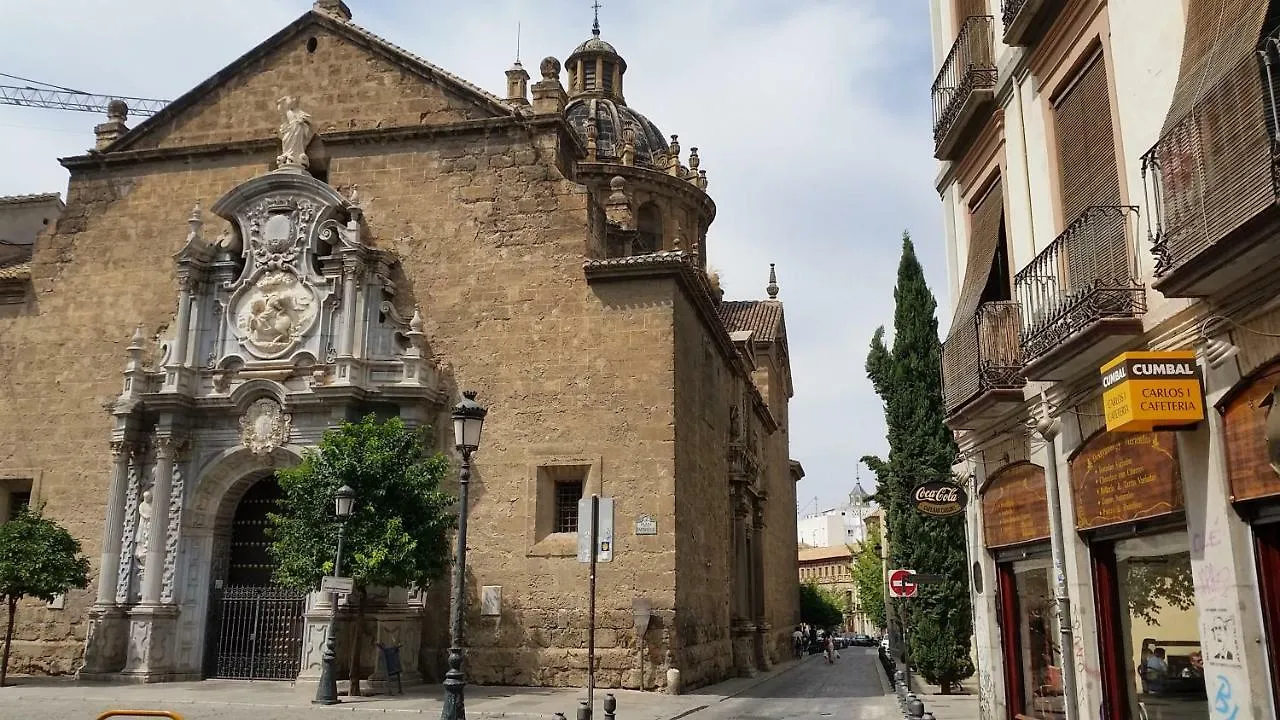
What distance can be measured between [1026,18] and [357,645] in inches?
546

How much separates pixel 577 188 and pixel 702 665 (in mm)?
9687

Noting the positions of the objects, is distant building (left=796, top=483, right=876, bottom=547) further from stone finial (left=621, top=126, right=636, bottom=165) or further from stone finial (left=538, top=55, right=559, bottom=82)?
stone finial (left=538, top=55, right=559, bottom=82)

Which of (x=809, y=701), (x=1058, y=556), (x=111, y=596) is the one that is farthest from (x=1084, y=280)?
(x=111, y=596)

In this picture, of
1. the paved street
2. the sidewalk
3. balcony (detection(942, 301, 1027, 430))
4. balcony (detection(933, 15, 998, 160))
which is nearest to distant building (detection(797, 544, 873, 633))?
the paved street

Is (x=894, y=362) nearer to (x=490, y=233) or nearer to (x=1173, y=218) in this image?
(x=490, y=233)

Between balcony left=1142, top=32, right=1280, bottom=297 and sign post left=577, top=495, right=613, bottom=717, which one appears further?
sign post left=577, top=495, right=613, bottom=717

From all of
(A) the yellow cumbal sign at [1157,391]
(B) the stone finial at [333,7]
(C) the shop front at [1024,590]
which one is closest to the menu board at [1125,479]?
(A) the yellow cumbal sign at [1157,391]

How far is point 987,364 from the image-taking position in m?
11.0

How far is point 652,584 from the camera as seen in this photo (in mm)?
18062

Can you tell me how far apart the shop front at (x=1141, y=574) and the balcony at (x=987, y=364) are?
4.38 ft

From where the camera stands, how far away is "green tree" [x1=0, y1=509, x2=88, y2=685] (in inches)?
714

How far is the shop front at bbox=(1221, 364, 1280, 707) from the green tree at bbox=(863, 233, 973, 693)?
13.7 meters

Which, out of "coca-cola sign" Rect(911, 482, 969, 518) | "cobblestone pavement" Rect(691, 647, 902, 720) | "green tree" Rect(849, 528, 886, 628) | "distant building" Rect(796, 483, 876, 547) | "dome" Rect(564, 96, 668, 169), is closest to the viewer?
"coca-cola sign" Rect(911, 482, 969, 518)

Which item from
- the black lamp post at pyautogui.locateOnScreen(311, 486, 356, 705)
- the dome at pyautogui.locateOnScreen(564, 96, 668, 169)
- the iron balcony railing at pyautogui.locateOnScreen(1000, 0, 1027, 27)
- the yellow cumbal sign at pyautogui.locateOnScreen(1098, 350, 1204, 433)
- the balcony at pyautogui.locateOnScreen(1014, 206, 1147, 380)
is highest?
the dome at pyautogui.locateOnScreen(564, 96, 668, 169)
